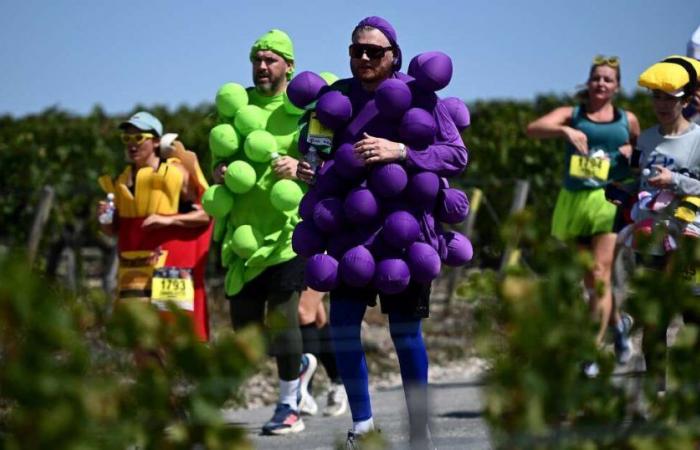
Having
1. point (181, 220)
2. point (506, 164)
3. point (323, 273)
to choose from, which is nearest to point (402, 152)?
point (323, 273)

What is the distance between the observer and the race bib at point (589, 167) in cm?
830

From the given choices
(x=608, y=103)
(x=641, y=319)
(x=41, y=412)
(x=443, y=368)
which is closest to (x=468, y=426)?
(x=608, y=103)

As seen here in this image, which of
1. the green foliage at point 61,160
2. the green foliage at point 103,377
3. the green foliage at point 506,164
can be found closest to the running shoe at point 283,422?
the green foliage at point 103,377

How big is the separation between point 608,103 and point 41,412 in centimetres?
659

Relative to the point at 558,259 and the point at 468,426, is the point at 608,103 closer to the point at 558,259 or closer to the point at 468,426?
the point at 468,426

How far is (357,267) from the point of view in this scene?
543 centimetres

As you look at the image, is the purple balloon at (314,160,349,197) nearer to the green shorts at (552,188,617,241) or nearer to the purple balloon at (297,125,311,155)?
the purple balloon at (297,125,311,155)

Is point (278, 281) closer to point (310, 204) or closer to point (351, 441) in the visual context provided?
point (310, 204)

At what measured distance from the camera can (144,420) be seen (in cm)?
249

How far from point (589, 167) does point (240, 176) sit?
2420 millimetres

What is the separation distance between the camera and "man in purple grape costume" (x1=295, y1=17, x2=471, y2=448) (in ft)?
18.0

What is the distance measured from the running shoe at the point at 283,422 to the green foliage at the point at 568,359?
4.44 meters

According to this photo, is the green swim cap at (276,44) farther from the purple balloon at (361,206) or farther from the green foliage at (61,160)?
the green foliage at (61,160)

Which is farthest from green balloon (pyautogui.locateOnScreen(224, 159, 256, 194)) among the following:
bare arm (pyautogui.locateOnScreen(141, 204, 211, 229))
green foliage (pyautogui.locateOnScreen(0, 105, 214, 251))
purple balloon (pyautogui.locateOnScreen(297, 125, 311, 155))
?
green foliage (pyautogui.locateOnScreen(0, 105, 214, 251))
